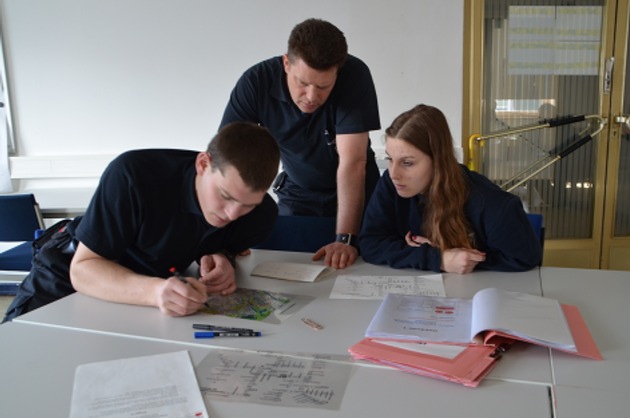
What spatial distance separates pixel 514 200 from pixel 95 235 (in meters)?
1.17

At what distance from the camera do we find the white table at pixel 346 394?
2.77ft

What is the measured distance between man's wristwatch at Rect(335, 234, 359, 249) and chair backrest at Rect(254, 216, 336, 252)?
0.63 feet

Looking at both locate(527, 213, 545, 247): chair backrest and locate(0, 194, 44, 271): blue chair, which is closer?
locate(527, 213, 545, 247): chair backrest

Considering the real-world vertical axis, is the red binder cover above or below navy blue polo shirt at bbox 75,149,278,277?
below

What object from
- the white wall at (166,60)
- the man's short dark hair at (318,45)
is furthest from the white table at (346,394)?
the white wall at (166,60)

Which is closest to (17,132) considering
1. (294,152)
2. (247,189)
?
(294,152)

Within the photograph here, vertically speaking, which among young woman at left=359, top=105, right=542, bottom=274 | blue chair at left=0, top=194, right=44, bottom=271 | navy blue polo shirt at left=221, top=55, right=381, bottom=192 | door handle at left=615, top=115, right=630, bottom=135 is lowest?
blue chair at left=0, top=194, right=44, bottom=271

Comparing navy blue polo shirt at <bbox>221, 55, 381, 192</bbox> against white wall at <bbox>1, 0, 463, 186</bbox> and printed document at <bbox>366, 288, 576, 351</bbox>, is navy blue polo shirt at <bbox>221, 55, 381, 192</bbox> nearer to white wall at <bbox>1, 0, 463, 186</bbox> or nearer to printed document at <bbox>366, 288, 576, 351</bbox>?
printed document at <bbox>366, 288, 576, 351</bbox>

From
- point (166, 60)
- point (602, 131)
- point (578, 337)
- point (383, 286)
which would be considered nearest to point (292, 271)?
point (383, 286)

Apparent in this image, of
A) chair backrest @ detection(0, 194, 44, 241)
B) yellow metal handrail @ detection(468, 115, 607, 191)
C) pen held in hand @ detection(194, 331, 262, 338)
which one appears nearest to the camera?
pen held in hand @ detection(194, 331, 262, 338)

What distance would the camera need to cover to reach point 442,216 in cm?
161

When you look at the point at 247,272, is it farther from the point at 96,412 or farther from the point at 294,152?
the point at 96,412

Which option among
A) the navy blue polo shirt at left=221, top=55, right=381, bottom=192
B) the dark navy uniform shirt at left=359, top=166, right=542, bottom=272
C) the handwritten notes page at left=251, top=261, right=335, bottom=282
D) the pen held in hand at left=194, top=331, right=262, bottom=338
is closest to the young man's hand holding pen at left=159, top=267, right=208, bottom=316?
the pen held in hand at left=194, top=331, right=262, bottom=338

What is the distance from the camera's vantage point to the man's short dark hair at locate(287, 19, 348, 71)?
5.17 feet
